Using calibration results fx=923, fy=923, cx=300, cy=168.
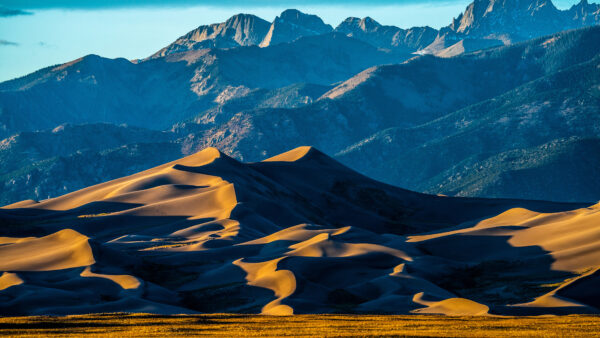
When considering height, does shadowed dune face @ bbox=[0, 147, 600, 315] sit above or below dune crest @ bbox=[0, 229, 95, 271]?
below

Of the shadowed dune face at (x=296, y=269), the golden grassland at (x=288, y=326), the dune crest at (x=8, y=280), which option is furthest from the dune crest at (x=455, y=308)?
the dune crest at (x=8, y=280)

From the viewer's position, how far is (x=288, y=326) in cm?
7700

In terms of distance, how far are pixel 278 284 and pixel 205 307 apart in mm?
10256

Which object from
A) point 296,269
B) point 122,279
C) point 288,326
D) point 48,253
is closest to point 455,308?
point 296,269

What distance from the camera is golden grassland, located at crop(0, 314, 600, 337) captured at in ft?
228

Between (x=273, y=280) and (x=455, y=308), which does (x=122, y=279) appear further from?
(x=455, y=308)

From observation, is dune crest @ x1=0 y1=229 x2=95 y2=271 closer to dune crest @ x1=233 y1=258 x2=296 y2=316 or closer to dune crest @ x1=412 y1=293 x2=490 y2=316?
dune crest @ x1=233 y1=258 x2=296 y2=316

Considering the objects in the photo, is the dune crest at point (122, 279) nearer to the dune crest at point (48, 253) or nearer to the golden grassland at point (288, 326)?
the dune crest at point (48, 253)

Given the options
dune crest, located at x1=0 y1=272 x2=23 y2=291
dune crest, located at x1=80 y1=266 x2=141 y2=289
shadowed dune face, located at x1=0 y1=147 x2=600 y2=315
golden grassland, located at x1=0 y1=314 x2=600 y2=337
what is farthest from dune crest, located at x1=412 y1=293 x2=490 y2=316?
dune crest, located at x1=0 y1=272 x2=23 y2=291

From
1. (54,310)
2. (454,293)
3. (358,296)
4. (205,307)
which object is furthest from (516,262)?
(54,310)

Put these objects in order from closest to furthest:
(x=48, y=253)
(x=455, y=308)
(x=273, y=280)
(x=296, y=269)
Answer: (x=455, y=308) → (x=273, y=280) → (x=296, y=269) → (x=48, y=253)

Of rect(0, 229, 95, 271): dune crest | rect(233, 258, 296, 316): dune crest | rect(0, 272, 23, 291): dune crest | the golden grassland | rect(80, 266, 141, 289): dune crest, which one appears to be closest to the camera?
the golden grassland

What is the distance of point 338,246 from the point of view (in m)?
148

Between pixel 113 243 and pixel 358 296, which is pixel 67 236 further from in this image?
pixel 358 296
